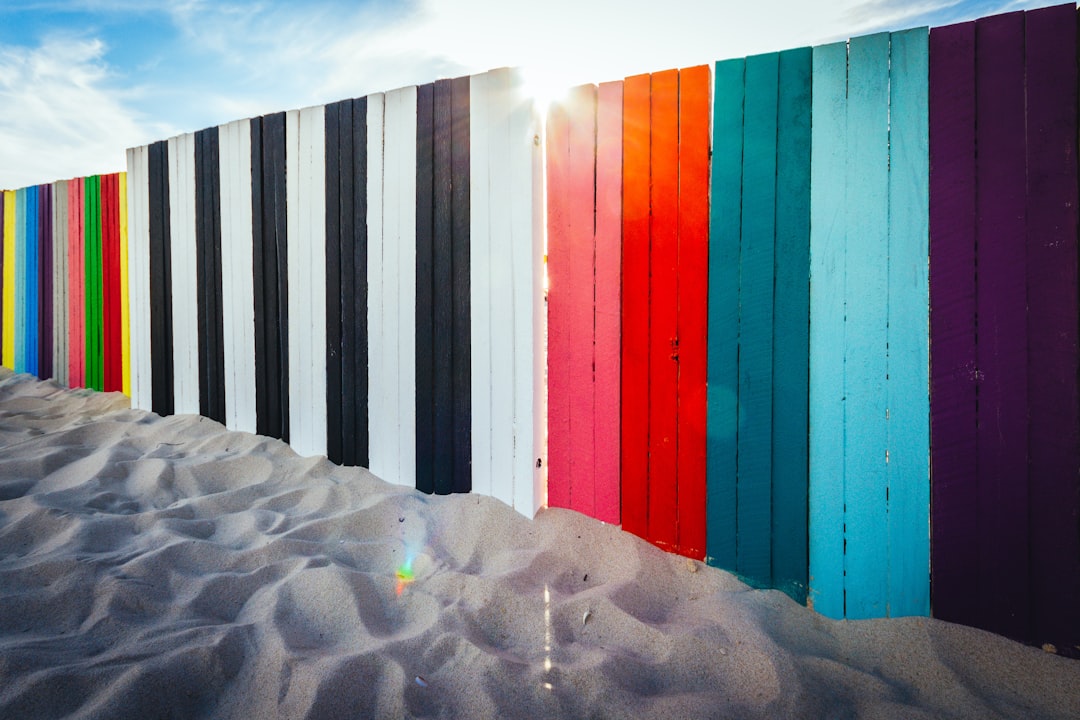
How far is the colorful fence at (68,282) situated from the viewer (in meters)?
5.70

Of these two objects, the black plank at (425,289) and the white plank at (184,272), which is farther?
the white plank at (184,272)

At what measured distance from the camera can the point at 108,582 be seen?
2240 mm

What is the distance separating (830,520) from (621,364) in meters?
1.08

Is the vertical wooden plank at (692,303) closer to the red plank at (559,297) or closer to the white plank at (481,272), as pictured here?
the red plank at (559,297)

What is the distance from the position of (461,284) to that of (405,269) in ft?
1.34

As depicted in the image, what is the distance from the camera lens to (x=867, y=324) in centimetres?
235

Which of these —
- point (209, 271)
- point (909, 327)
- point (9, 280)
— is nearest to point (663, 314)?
point (909, 327)

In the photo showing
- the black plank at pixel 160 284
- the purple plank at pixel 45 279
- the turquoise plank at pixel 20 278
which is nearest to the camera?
the black plank at pixel 160 284

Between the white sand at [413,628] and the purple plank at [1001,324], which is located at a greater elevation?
the purple plank at [1001,324]

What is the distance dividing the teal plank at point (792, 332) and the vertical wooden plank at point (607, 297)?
0.69 meters

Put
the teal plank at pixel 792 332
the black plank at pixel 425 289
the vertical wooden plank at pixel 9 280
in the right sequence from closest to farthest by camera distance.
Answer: the teal plank at pixel 792 332
the black plank at pixel 425 289
the vertical wooden plank at pixel 9 280

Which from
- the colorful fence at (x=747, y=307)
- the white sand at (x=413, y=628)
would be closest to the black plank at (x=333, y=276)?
the colorful fence at (x=747, y=307)

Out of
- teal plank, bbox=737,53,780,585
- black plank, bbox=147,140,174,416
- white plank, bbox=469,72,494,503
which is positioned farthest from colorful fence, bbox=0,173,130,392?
teal plank, bbox=737,53,780,585

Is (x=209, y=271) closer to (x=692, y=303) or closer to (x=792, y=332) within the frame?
(x=692, y=303)
